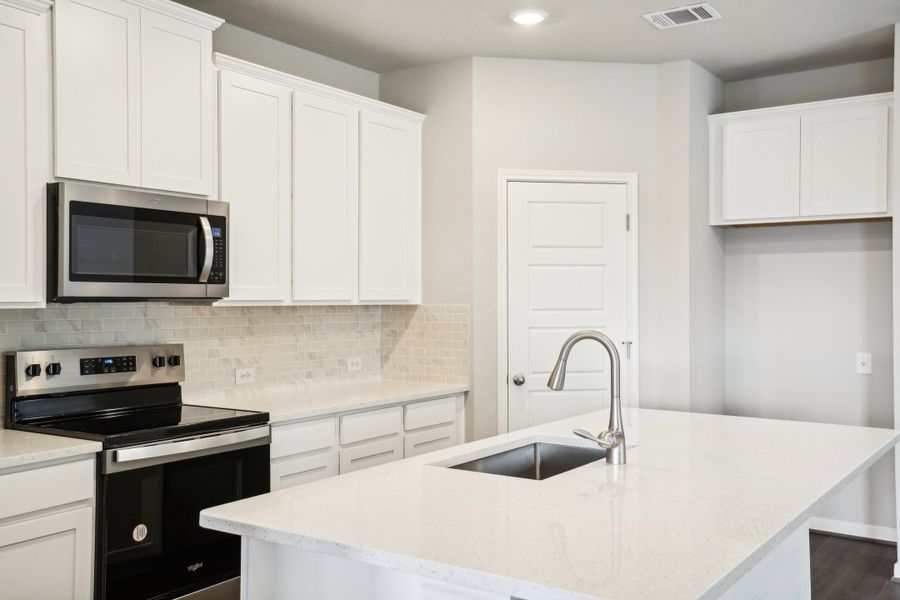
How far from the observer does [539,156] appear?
452 cm

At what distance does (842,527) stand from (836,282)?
4.63 feet

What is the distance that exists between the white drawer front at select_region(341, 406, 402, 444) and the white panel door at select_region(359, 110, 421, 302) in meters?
0.64

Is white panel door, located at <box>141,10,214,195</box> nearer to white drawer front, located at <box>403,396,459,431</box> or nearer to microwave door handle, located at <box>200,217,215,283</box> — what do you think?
microwave door handle, located at <box>200,217,215,283</box>

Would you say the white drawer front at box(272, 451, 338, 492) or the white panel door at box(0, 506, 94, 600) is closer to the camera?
the white panel door at box(0, 506, 94, 600)

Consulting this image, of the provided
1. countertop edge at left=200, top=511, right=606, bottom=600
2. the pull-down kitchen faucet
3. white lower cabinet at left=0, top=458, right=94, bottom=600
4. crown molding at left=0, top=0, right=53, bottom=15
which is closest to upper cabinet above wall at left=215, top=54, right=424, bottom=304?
crown molding at left=0, top=0, right=53, bottom=15

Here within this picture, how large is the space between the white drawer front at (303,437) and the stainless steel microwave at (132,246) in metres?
0.64

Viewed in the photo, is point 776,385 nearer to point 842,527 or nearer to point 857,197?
point 842,527

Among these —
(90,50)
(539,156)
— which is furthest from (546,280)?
(90,50)

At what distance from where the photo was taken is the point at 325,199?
12.9 feet

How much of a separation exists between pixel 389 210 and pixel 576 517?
9.28 feet

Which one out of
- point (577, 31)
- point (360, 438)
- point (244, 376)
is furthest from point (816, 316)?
point (244, 376)

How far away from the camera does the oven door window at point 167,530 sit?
8.43 ft

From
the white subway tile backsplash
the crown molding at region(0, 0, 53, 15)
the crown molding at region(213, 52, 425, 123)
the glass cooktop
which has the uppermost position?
the crown molding at region(213, 52, 425, 123)

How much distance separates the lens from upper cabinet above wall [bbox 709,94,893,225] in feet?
13.7
